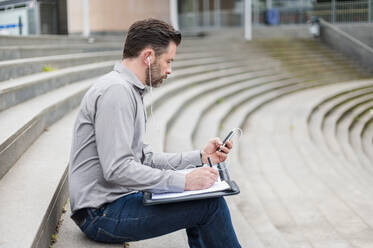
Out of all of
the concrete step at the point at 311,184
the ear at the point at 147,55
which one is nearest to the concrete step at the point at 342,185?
the concrete step at the point at 311,184

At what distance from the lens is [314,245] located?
173 inches

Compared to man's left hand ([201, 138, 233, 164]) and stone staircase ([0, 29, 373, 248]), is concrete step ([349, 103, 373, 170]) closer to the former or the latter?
stone staircase ([0, 29, 373, 248])

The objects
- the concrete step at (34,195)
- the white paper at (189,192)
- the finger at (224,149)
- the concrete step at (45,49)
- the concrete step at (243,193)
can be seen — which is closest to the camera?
the concrete step at (34,195)

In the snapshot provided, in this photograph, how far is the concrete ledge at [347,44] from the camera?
18.8m

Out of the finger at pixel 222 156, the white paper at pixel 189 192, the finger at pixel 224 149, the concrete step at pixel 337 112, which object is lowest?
the concrete step at pixel 337 112

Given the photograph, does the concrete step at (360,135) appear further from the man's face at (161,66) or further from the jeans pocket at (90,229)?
the jeans pocket at (90,229)

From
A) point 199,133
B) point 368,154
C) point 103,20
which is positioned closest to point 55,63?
point 199,133

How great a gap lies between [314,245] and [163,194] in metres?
2.37

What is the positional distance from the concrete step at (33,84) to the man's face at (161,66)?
2.08 m

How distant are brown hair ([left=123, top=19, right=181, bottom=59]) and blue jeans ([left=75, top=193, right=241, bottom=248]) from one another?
78 cm

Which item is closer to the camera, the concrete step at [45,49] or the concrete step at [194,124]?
the concrete step at [194,124]

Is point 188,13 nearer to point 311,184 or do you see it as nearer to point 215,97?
point 215,97

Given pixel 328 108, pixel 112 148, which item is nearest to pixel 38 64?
pixel 112 148

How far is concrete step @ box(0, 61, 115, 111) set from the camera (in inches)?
175
